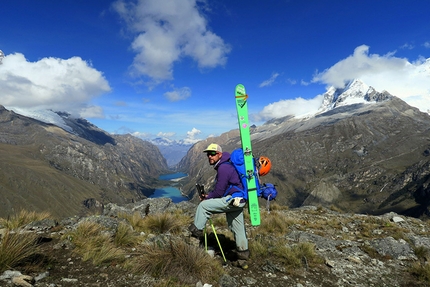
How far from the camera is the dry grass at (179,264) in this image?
6.65 metres

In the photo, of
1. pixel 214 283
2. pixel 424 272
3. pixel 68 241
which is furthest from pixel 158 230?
pixel 424 272

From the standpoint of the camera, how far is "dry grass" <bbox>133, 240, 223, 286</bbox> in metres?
6.65

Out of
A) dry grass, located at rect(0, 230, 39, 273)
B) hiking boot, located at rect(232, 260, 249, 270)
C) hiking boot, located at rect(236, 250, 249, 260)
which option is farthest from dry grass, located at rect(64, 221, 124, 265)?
hiking boot, located at rect(236, 250, 249, 260)

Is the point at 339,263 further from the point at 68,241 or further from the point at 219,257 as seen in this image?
the point at 68,241

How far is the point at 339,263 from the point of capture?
9.35 meters

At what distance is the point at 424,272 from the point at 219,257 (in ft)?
23.5

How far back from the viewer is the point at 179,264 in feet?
22.7

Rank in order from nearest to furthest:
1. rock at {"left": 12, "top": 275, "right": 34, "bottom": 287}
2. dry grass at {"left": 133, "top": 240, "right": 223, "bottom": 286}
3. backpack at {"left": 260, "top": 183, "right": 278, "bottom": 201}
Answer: rock at {"left": 12, "top": 275, "right": 34, "bottom": 287} → dry grass at {"left": 133, "top": 240, "right": 223, "bottom": 286} → backpack at {"left": 260, "top": 183, "right": 278, "bottom": 201}

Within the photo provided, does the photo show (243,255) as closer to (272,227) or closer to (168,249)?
(168,249)

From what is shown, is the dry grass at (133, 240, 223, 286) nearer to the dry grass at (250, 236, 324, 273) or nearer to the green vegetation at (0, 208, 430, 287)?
the green vegetation at (0, 208, 430, 287)

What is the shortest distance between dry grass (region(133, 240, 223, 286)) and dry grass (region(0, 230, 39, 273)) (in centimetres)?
286

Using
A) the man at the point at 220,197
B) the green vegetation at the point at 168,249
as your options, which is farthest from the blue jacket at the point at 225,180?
the green vegetation at the point at 168,249

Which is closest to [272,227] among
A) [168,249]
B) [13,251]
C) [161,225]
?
[161,225]

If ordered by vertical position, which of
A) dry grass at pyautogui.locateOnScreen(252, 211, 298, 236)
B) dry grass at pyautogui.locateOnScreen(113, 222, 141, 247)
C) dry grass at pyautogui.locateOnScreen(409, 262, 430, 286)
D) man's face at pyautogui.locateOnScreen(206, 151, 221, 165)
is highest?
man's face at pyautogui.locateOnScreen(206, 151, 221, 165)
